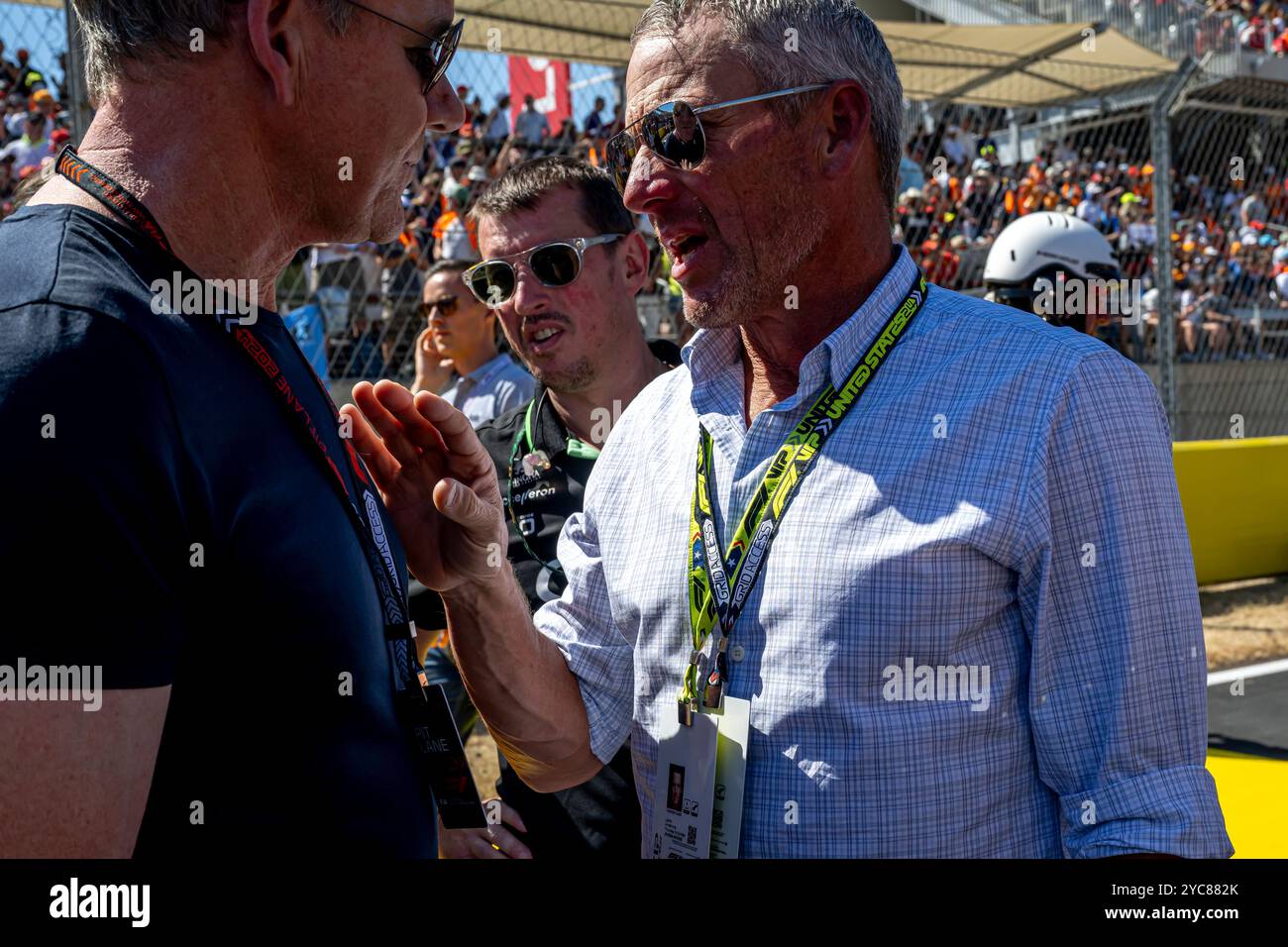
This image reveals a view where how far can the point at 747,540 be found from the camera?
1780mm

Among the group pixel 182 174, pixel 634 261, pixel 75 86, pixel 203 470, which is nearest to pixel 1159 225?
pixel 634 261

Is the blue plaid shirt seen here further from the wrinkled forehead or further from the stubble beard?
the wrinkled forehead

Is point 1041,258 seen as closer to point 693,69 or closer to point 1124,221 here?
point 693,69

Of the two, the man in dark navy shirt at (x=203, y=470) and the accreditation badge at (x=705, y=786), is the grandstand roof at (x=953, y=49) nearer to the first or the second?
the man in dark navy shirt at (x=203, y=470)

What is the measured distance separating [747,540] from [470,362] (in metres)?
4.33

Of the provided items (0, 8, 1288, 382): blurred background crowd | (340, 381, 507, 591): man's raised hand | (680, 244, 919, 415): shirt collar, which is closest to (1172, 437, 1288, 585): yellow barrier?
(0, 8, 1288, 382): blurred background crowd

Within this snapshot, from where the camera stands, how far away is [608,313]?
3.37 meters

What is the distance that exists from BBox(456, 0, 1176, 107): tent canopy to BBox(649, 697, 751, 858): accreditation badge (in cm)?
635

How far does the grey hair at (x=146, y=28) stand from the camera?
137 cm

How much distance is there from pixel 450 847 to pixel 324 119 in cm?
202

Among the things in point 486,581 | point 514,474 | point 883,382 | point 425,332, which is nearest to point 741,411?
point 883,382

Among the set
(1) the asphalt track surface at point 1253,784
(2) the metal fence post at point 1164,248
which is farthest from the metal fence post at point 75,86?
(2) the metal fence post at point 1164,248

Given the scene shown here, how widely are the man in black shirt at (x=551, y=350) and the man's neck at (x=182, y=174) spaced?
1576mm
